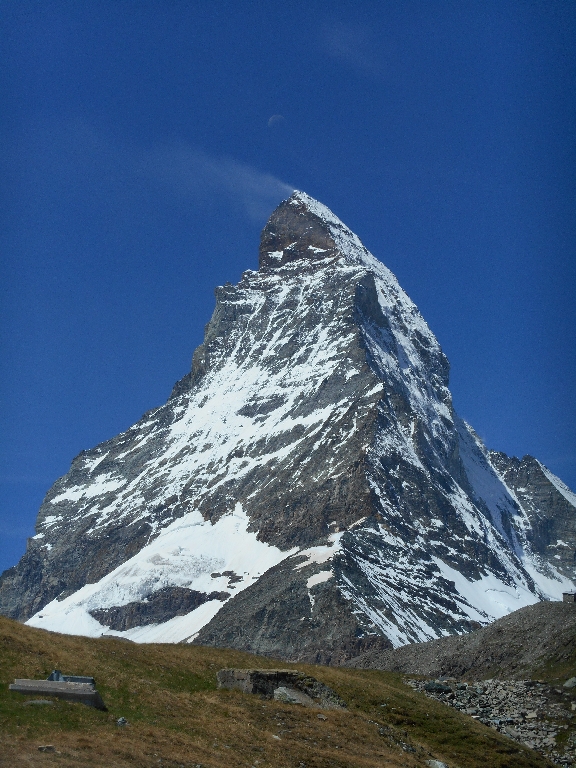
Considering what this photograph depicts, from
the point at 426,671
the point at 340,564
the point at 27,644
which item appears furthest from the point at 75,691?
the point at 340,564

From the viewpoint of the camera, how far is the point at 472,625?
18238 centimetres

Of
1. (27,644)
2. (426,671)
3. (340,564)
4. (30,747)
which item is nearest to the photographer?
(30,747)

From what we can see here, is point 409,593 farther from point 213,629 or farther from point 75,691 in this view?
point 75,691

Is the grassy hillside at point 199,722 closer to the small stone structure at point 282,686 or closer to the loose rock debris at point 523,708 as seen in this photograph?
the small stone structure at point 282,686

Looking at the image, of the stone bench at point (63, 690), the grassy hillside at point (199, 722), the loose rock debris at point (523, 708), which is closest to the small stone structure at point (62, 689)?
the stone bench at point (63, 690)

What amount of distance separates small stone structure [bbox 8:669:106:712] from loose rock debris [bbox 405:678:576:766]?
25938 mm

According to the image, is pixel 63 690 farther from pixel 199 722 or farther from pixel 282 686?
pixel 282 686

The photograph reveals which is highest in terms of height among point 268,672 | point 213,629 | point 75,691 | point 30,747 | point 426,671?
point 213,629

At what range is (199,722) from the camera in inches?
1419

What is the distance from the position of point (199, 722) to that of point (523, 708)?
26.4 m

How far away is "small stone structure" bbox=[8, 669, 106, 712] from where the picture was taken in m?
34.0

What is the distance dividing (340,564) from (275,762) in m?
141

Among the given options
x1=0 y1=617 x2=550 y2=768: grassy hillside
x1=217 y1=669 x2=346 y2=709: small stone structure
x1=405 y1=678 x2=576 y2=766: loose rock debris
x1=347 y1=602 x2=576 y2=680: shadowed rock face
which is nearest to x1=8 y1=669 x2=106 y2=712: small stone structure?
x1=0 y1=617 x2=550 y2=768: grassy hillside

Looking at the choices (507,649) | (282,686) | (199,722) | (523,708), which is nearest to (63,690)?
(199,722)
